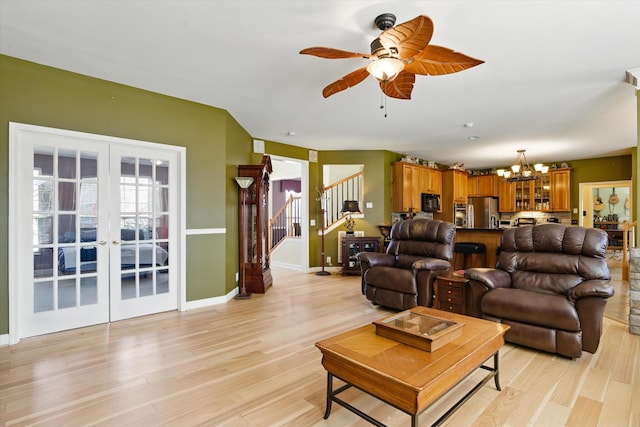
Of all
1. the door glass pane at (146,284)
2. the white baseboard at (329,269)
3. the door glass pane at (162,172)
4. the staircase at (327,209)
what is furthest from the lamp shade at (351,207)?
the door glass pane at (146,284)

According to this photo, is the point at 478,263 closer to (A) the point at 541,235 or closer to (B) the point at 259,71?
(A) the point at 541,235

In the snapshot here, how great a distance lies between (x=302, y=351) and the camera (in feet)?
9.75

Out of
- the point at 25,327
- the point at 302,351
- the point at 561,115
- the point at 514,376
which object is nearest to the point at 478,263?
the point at 561,115

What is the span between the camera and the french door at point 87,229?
3.24m

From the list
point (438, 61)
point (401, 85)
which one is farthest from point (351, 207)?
point (438, 61)

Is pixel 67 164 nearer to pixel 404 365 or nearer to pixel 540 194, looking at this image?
pixel 404 365

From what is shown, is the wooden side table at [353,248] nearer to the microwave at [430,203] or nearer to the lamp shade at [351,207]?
the lamp shade at [351,207]

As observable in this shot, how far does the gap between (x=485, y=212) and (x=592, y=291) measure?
7.25 meters

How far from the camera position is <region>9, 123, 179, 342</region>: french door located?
3.24m

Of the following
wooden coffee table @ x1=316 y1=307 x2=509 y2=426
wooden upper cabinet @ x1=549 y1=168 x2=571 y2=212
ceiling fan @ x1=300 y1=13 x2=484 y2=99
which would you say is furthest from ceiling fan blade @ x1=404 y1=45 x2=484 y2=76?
wooden upper cabinet @ x1=549 y1=168 x2=571 y2=212

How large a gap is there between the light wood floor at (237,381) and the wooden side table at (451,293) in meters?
0.63

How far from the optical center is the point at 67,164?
3.48m

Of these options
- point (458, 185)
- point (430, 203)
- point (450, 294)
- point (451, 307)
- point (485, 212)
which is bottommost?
point (451, 307)

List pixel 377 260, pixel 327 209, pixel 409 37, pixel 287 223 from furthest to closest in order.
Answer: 1. pixel 287 223
2. pixel 327 209
3. pixel 377 260
4. pixel 409 37
